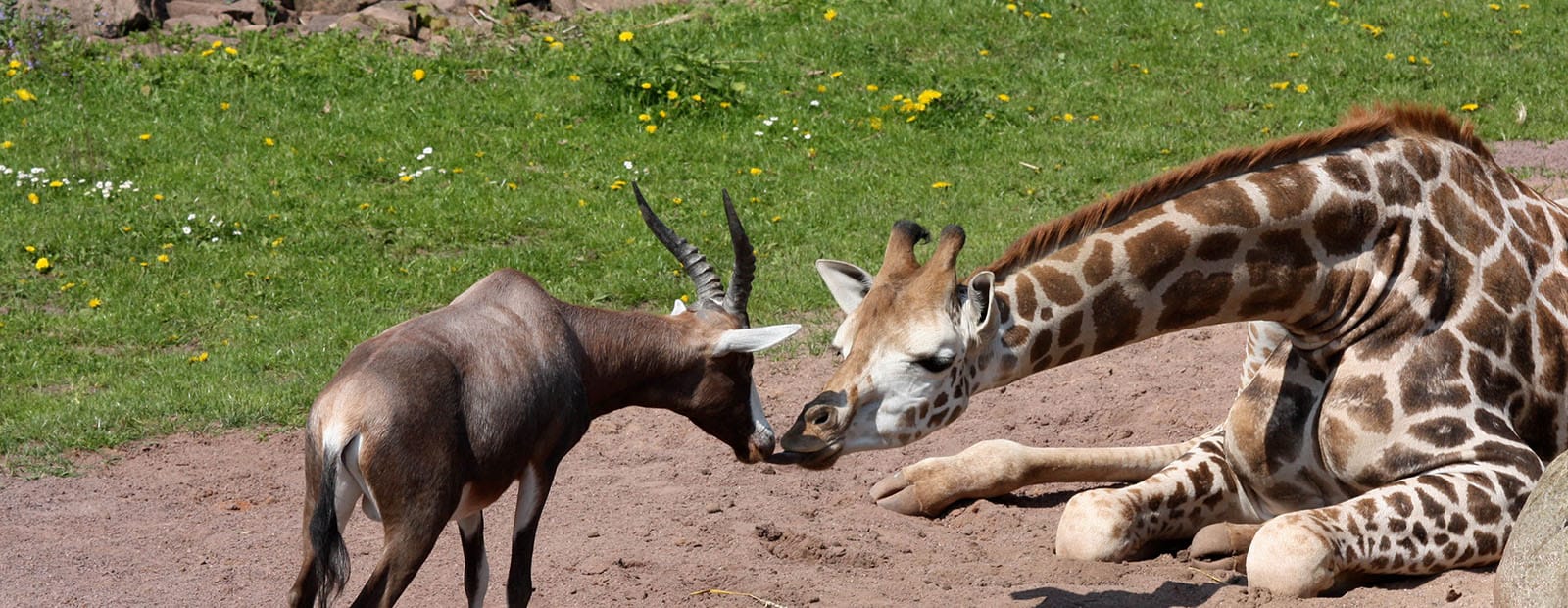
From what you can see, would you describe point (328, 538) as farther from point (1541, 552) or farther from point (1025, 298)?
point (1541, 552)

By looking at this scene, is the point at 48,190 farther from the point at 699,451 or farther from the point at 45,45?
the point at 699,451

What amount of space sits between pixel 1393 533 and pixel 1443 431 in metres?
0.44

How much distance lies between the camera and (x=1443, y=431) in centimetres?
600

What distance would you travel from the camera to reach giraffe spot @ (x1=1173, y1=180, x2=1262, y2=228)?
230 inches

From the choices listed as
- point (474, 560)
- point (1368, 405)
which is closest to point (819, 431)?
point (474, 560)

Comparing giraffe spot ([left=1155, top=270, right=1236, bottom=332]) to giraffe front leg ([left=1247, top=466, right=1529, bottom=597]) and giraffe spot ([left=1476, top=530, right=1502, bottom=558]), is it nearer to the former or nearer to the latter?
giraffe front leg ([left=1247, top=466, right=1529, bottom=597])

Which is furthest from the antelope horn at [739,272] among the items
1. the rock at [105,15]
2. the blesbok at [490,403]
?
the rock at [105,15]

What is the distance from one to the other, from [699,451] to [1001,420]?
1468mm

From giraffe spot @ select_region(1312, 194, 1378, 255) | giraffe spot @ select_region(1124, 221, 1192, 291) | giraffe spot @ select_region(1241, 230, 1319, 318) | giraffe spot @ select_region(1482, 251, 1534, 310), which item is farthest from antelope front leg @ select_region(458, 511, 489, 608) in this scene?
giraffe spot @ select_region(1482, 251, 1534, 310)

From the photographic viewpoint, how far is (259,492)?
757 cm

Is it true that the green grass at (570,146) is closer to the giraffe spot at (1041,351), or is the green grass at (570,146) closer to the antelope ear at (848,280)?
the antelope ear at (848,280)

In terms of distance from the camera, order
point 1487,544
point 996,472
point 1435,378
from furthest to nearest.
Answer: point 996,472 < point 1435,378 < point 1487,544

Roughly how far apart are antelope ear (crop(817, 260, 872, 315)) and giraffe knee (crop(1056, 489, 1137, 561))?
126 cm

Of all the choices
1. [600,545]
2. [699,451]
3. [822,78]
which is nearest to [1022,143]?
[822,78]
